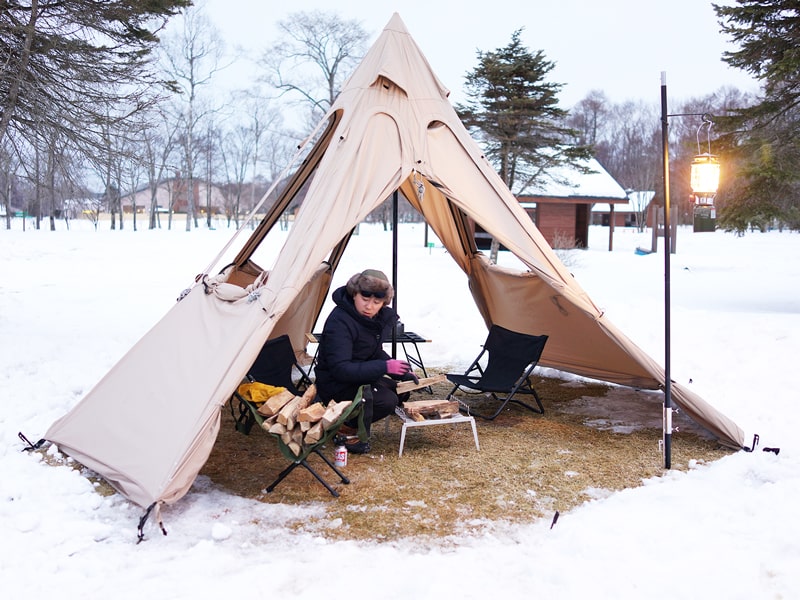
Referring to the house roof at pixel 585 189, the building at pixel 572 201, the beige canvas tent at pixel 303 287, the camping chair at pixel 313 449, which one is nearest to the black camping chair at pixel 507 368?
the beige canvas tent at pixel 303 287

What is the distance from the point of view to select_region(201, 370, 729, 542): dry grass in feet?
12.5

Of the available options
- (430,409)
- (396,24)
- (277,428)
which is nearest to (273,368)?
(430,409)

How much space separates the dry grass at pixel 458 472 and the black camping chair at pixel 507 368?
10.8 inches

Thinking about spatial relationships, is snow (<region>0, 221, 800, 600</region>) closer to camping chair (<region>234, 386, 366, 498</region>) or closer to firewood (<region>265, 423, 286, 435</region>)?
camping chair (<region>234, 386, 366, 498</region>)

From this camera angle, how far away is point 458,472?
4.52 metres

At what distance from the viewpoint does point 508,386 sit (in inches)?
219

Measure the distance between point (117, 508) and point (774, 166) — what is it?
10.3 metres

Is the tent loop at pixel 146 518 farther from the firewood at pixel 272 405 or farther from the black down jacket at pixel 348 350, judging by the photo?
the black down jacket at pixel 348 350

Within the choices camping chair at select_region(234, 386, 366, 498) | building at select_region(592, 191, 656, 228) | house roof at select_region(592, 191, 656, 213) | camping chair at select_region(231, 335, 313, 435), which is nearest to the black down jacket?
camping chair at select_region(234, 386, 366, 498)

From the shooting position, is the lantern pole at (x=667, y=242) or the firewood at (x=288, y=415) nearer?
the firewood at (x=288, y=415)

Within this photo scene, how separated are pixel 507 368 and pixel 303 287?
209cm

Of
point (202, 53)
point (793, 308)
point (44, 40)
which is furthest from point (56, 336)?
point (202, 53)

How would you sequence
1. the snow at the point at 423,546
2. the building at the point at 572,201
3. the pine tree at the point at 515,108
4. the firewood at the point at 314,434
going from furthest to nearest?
the building at the point at 572,201, the pine tree at the point at 515,108, the firewood at the point at 314,434, the snow at the point at 423,546

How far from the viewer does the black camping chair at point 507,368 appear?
220 inches
